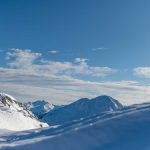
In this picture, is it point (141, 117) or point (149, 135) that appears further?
point (141, 117)

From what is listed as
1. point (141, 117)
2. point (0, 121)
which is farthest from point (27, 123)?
point (141, 117)

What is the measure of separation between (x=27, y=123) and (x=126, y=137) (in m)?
128

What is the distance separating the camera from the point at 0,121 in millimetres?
128625

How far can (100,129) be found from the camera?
1004 inches

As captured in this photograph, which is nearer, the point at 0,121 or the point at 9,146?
the point at 9,146

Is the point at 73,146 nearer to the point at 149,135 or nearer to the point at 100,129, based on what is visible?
the point at 100,129

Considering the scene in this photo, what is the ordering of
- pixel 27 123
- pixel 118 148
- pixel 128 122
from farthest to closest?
pixel 27 123, pixel 128 122, pixel 118 148

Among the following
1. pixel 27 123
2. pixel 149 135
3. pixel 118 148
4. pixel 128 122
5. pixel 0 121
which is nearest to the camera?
pixel 118 148

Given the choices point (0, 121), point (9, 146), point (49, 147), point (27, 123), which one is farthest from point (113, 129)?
point (27, 123)

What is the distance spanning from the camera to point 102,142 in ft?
78.0

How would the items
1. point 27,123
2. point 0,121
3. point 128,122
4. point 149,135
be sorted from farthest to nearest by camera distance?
point 27,123 < point 0,121 < point 128,122 < point 149,135

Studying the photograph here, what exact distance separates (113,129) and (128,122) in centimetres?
149

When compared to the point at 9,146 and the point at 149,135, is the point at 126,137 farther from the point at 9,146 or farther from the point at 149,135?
the point at 9,146

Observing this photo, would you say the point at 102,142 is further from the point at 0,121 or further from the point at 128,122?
the point at 0,121
